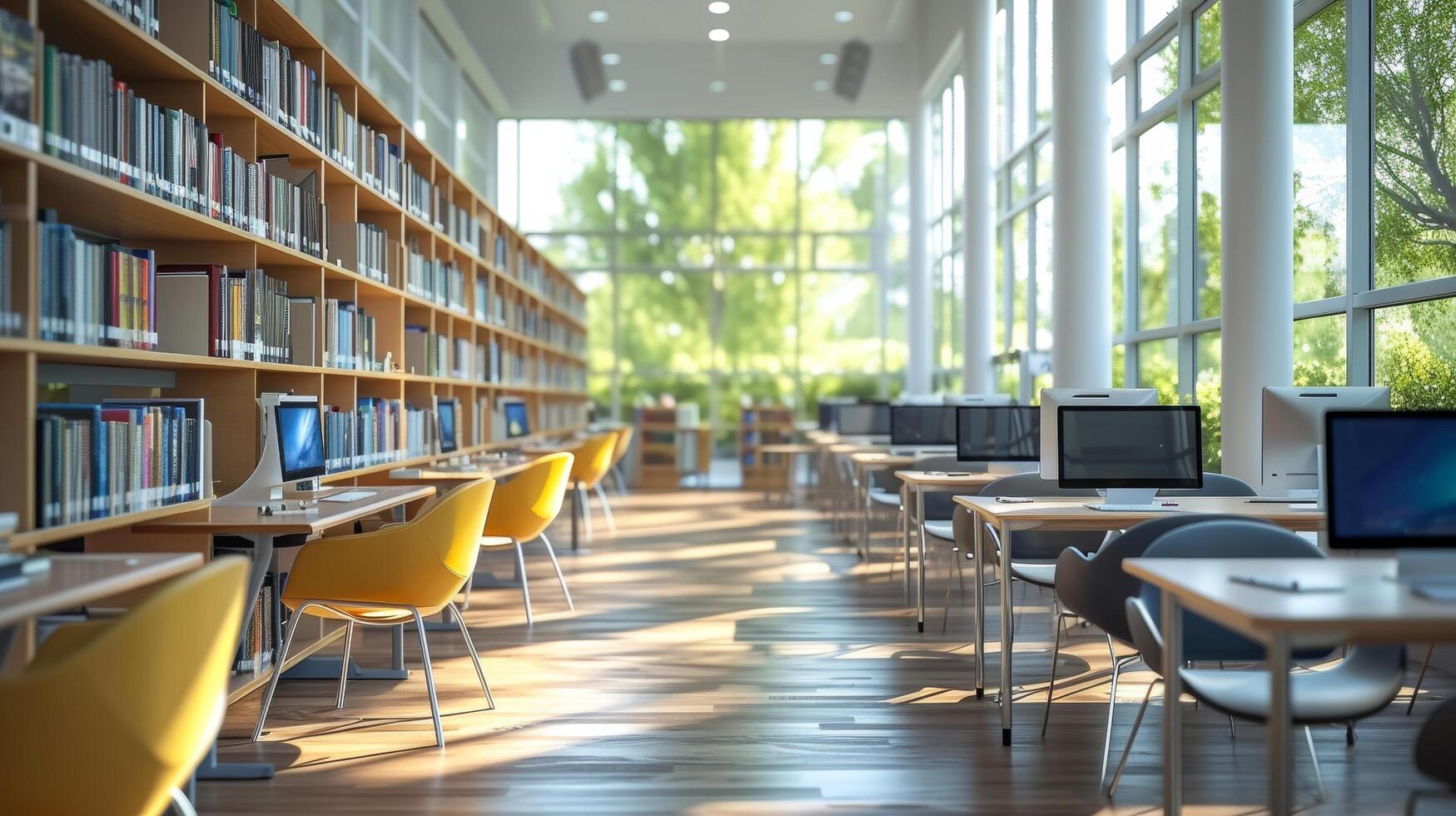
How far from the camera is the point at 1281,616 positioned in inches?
72.3

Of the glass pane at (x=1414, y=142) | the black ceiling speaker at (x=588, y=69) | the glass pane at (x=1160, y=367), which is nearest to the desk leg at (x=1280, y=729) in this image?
the glass pane at (x=1414, y=142)

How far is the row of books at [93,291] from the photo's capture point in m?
2.58

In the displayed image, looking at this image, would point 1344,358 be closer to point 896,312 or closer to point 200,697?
point 200,697

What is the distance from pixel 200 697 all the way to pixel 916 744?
209 cm

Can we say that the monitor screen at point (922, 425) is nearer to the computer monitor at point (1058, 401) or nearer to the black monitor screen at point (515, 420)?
the black monitor screen at point (515, 420)

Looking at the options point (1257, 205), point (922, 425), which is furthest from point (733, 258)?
point (1257, 205)

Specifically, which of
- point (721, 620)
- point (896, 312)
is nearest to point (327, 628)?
point (721, 620)

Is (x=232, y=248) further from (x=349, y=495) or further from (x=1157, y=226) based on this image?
(x=1157, y=226)

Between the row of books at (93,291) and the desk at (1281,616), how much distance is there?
254 centimetres

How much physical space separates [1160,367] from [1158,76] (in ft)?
5.80

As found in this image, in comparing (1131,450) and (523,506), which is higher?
(1131,450)

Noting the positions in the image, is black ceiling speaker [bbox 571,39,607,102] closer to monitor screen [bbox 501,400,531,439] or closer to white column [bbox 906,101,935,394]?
white column [bbox 906,101,935,394]

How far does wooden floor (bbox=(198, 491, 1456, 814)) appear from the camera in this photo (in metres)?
2.83

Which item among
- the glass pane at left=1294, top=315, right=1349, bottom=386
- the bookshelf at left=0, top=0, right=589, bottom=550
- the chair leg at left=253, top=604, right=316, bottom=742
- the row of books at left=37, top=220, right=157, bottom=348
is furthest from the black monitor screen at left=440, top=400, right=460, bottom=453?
the glass pane at left=1294, top=315, right=1349, bottom=386
